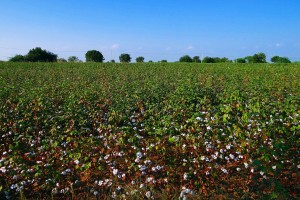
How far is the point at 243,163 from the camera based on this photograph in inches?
167

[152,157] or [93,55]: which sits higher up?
[93,55]

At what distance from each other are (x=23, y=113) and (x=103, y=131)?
2.33m

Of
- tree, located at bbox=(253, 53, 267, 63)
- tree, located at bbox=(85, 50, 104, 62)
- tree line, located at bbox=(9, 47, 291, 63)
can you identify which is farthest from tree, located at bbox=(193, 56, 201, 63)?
tree, located at bbox=(85, 50, 104, 62)

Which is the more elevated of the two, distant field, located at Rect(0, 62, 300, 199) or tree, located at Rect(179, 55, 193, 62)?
tree, located at Rect(179, 55, 193, 62)

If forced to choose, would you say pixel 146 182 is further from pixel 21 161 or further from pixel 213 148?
pixel 21 161

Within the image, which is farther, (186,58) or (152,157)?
(186,58)


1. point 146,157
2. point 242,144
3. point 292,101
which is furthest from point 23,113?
point 292,101

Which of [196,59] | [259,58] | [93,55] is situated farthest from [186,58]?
[93,55]

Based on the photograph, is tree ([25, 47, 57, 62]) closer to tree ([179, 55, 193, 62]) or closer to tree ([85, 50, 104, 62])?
tree ([85, 50, 104, 62])

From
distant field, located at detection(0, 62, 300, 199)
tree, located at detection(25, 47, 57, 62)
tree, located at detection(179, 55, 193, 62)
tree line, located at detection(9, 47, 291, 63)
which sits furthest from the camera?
tree, located at detection(25, 47, 57, 62)

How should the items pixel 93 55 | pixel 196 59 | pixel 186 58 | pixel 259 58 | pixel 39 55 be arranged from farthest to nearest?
pixel 93 55, pixel 39 55, pixel 186 58, pixel 196 59, pixel 259 58

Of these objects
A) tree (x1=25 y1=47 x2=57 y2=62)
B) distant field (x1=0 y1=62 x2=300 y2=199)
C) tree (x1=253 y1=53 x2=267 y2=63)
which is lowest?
distant field (x1=0 y1=62 x2=300 y2=199)

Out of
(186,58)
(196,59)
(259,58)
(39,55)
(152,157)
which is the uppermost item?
(39,55)

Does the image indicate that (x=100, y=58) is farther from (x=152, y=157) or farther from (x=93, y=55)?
(x=152, y=157)
